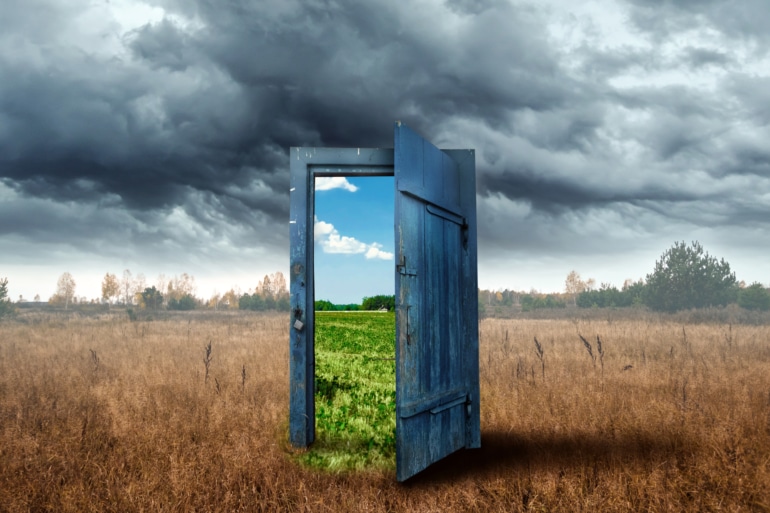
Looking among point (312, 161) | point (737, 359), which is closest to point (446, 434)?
point (312, 161)

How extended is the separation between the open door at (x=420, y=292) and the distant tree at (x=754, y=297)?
36799 mm

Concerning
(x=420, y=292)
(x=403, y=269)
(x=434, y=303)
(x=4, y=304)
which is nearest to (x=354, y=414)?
(x=434, y=303)

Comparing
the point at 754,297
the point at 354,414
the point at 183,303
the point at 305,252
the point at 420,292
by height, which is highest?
the point at 305,252

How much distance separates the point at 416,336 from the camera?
4.56 m

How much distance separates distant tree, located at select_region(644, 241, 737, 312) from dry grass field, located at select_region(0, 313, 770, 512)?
28.7m

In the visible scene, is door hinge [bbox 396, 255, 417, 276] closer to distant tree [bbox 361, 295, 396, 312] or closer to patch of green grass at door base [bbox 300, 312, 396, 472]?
patch of green grass at door base [bbox 300, 312, 396, 472]

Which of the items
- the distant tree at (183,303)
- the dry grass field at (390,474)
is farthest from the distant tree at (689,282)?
the distant tree at (183,303)

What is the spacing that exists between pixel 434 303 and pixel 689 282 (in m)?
36.4

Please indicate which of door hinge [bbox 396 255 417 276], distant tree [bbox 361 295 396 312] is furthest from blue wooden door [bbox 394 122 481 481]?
distant tree [bbox 361 295 396 312]

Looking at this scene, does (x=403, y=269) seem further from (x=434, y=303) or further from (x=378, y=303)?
(x=378, y=303)

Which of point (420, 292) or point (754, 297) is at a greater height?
point (420, 292)

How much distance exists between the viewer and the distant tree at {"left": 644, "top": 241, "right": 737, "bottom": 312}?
3394cm

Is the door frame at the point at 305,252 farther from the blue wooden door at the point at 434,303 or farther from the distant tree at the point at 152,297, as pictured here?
the distant tree at the point at 152,297

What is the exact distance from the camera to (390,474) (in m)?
4.70
